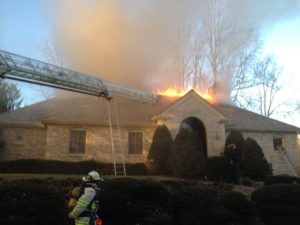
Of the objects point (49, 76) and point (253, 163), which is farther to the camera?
point (253, 163)

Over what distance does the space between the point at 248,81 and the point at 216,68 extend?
5529mm

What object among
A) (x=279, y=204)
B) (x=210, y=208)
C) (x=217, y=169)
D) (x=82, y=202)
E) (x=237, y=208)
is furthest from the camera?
(x=217, y=169)

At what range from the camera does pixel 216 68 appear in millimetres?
34250

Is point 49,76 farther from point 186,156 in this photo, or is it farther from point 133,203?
point 133,203

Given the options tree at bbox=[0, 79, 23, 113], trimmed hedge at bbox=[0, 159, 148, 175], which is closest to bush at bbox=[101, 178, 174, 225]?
trimmed hedge at bbox=[0, 159, 148, 175]

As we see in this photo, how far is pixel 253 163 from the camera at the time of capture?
2097 centimetres

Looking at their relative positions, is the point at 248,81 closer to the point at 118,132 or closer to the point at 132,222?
the point at 118,132

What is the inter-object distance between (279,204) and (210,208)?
8.41 feet

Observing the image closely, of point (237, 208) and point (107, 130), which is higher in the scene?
point (107, 130)

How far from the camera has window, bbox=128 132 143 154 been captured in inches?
923

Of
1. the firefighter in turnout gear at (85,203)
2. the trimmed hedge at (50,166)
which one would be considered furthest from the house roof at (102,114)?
the firefighter in turnout gear at (85,203)

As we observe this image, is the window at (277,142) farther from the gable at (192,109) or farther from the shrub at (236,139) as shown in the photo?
the gable at (192,109)

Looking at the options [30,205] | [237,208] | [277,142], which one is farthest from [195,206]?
[277,142]

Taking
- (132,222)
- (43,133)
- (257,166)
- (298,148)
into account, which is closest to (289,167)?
(298,148)
